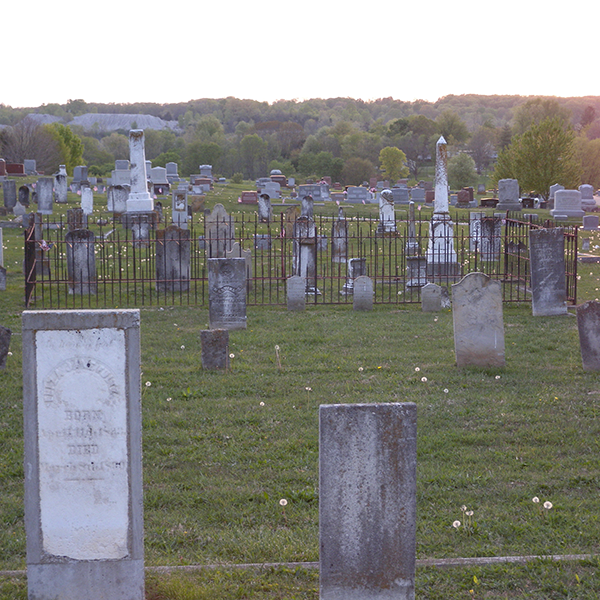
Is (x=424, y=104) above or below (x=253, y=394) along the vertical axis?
above

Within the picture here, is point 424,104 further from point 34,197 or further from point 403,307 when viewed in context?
point 403,307

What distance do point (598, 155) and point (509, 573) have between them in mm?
56097

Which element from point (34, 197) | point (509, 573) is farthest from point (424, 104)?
point (509, 573)

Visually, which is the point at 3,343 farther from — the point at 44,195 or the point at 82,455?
the point at 44,195

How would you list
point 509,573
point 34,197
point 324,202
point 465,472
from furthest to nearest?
point 324,202 < point 34,197 < point 465,472 < point 509,573

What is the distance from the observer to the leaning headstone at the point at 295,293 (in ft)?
43.6

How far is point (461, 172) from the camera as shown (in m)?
53.7

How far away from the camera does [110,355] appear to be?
4074mm

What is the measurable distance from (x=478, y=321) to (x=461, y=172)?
46702 mm

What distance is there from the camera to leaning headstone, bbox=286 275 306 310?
13281 mm

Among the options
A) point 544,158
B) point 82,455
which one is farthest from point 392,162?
point 82,455

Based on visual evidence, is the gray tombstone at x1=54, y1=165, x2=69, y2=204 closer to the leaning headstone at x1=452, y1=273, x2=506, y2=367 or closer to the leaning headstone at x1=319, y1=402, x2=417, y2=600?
the leaning headstone at x1=452, y1=273, x2=506, y2=367

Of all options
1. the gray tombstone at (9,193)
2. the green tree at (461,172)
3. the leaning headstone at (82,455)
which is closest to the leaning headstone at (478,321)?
the leaning headstone at (82,455)

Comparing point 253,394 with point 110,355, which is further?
point 253,394
